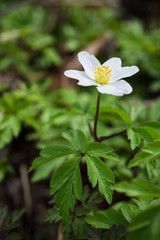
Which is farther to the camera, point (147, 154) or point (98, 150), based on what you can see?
point (98, 150)

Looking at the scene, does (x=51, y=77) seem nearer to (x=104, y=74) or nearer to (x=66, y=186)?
(x=104, y=74)

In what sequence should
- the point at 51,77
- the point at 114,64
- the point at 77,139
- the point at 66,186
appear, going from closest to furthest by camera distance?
the point at 66,186 → the point at 77,139 → the point at 114,64 → the point at 51,77

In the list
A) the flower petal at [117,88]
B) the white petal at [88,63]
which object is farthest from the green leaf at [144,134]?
the white petal at [88,63]

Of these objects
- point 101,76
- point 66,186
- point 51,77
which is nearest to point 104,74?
point 101,76

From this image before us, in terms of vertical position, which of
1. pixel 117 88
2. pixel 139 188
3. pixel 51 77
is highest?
pixel 51 77

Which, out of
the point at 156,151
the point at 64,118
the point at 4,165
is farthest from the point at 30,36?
the point at 156,151

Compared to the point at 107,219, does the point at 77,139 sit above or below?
above

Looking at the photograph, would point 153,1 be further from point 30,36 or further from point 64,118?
point 64,118
